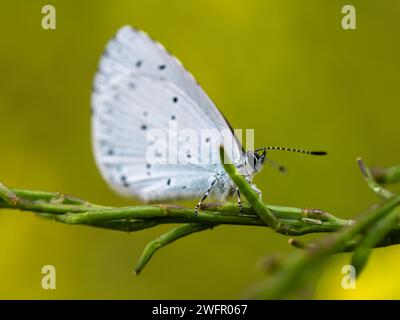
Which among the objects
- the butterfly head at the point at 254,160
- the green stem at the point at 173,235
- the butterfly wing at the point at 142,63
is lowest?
the green stem at the point at 173,235

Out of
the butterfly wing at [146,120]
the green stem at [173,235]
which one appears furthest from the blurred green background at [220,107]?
the green stem at [173,235]

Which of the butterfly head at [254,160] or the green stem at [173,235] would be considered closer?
the green stem at [173,235]

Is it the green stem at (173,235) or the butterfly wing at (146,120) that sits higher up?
the butterfly wing at (146,120)

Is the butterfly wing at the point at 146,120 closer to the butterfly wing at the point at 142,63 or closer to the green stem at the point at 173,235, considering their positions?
the butterfly wing at the point at 142,63

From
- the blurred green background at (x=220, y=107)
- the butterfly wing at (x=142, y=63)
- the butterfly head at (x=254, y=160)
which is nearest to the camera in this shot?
the butterfly head at (x=254, y=160)

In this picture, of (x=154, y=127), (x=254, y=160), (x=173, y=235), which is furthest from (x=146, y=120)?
(x=173, y=235)

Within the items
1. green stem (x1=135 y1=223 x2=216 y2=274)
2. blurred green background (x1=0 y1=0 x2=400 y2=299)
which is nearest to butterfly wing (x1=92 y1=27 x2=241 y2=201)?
green stem (x1=135 y1=223 x2=216 y2=274)

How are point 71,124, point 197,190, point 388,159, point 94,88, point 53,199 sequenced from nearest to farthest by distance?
point 53,199
point 197,190
point 94,88
point 388,159
point 71,124
